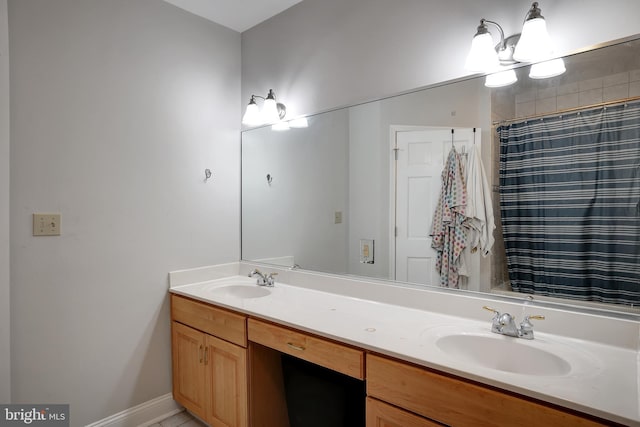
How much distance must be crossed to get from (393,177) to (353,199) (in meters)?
0.29

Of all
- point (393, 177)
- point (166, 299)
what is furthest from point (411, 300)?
point (166, 299)

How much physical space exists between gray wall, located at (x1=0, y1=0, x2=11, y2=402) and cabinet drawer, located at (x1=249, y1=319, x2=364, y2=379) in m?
1.08

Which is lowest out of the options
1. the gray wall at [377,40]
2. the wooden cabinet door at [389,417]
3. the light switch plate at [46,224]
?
the wooden cabinet door at [389,417]

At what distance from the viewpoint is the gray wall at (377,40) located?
4.10ft

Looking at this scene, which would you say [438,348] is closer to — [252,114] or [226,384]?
[226,384]

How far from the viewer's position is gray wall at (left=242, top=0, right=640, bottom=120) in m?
1.25

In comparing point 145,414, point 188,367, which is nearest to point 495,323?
point 188,367

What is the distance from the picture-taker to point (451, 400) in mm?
1016

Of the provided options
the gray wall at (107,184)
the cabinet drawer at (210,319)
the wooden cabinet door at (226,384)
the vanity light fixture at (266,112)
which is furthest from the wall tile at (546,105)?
the gray wall at (107,184)

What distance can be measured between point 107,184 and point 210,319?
95 centimetres

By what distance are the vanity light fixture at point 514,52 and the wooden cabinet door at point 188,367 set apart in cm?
193

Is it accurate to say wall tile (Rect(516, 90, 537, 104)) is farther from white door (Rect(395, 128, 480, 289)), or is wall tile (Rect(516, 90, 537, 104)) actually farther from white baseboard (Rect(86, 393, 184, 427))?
white baseboard (Rect(86, 393, 184, 427))

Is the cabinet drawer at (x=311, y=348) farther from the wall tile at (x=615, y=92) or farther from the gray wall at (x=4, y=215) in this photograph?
the wall tile at (x=615, y=92)

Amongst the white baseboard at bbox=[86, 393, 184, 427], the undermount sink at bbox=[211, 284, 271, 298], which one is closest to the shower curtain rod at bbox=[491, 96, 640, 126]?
the undermount sink at bbox=[211, 284, 271, 298]
